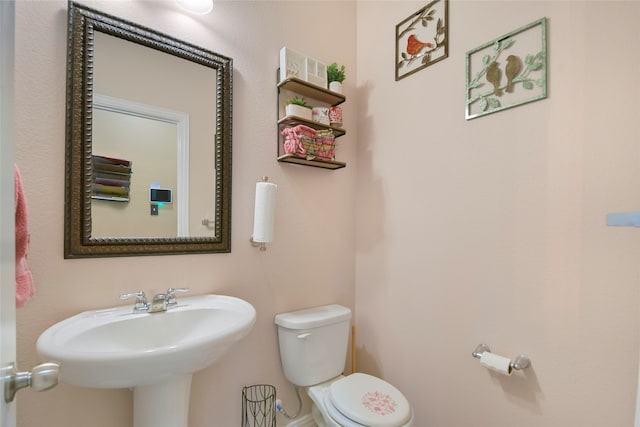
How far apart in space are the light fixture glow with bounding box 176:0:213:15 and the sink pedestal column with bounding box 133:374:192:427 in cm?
142

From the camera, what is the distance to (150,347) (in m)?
1.05

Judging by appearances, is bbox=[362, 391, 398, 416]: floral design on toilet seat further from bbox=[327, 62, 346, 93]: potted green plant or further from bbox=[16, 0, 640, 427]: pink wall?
bbox=[327, 62, 346, 93]: potted green plant

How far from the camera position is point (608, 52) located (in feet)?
3.22

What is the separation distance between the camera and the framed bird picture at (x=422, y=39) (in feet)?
4.73

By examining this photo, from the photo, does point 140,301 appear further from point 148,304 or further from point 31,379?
point 31,379

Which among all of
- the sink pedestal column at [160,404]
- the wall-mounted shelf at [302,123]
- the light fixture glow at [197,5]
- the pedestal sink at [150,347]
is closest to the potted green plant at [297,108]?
Result: the wall-mounted shelf at [302,123]

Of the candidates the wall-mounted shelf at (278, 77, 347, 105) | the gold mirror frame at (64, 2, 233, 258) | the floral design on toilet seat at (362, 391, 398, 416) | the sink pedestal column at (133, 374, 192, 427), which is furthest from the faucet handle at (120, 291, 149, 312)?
the wall-mounted shelf at (278, 77, 347, 105)

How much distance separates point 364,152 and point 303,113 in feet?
1.63

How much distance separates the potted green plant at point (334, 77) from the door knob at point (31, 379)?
1.55m

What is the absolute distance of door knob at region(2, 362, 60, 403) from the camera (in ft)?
1.49

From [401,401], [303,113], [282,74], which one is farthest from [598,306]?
[282,74]

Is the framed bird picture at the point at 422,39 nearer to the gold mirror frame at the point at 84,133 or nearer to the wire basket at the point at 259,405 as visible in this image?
the gold mirror frame at the point at 84,133

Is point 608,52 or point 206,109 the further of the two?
point 206,109

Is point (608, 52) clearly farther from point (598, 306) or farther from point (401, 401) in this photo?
point (401, 401)
